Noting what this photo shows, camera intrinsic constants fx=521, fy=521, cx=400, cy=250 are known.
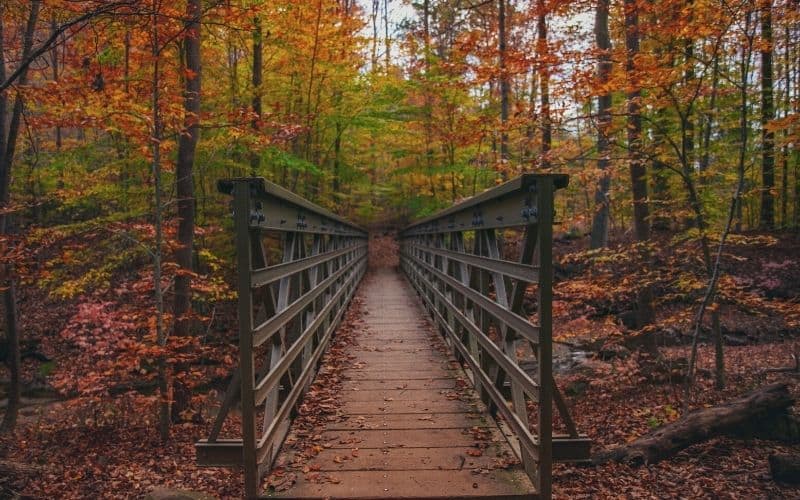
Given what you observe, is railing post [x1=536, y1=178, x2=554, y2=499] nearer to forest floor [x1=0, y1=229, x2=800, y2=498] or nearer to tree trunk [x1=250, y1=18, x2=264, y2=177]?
forest floor [x1=0, y1=229, x2=800, y2=498]

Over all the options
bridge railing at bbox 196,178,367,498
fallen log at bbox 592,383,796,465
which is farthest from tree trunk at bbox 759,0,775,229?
bridge railing at bbox 196,178,367,498

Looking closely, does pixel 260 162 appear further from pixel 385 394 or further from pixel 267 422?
pixel 267 422

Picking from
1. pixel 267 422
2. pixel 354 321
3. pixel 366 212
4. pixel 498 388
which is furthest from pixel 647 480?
pixel 366 212

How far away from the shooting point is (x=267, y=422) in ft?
10.4

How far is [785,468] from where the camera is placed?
4184 mm

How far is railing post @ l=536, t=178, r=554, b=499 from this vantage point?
8.50 ft

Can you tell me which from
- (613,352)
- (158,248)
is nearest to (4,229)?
(158,248)

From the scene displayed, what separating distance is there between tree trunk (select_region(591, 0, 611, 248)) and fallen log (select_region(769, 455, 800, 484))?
12.1 ft

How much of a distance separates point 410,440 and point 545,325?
1.48 metres

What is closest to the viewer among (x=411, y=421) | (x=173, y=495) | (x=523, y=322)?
(x=523, y=322)

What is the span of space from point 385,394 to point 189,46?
679cm

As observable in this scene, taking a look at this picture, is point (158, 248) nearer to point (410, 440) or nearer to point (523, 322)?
point (410, 440)

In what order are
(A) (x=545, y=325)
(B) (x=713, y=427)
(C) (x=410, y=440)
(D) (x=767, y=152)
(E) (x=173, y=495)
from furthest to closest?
(D) (x=767, y=152) < (B) (x=713, y=427) < (E) (x=173, y=495) < (C) (x=410, y=440) < (A) (x=545, y=325)

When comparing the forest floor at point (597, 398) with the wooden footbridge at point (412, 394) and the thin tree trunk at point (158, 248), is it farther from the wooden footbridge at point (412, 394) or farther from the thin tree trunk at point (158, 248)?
the wooden footbridge at point (412, 394)
